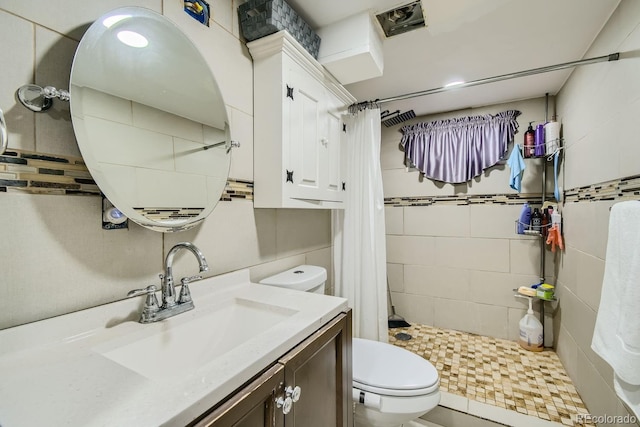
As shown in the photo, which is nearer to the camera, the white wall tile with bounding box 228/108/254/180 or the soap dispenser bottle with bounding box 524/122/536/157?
the white wall tile with bounding box 228/108/254/180

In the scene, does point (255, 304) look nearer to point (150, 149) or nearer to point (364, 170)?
point (150, 149)

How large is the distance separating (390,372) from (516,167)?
1.87m

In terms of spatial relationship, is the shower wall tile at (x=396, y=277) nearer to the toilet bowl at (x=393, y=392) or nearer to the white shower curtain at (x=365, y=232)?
the white shower curtain at (x=365, y=232)

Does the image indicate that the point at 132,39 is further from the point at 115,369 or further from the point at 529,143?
the point at 529,143

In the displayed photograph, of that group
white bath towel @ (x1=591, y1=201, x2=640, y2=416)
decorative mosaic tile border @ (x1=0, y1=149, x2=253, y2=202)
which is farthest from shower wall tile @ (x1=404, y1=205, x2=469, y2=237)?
decorative mosaic tile border @ (x1=0, y1=149, x2=253, y2=202)

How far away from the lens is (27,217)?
0.67 m

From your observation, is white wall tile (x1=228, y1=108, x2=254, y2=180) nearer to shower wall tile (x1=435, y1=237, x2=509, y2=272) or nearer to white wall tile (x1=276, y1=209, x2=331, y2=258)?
white wall tile (x1=276, y1=209, x2=331, y2=258)

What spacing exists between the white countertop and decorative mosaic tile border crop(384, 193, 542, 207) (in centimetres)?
201

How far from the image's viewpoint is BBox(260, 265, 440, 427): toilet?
116 cm

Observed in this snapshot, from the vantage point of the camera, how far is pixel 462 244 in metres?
2.53

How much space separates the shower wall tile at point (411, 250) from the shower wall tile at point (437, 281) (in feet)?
0.23

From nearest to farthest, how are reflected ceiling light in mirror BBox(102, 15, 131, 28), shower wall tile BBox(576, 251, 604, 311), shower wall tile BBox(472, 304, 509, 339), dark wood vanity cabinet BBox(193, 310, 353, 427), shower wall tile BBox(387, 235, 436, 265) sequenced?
dark wood vanity cabinet BBox(193, 310, 353, 427) → reflected ceiling light in mirror BBox(102, 15, 131, 28) → shower wall tile BBox(576, 251, 604, 311) → shower wall tile BBox(472, 304, 509, 339) → shower wall tile BBox(387, 235, 436, 265)

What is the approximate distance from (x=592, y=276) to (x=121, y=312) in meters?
2.17

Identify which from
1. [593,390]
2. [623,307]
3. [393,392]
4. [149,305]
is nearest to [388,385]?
[393,392]
